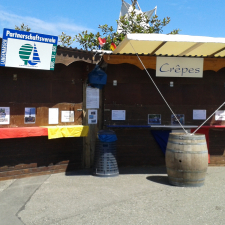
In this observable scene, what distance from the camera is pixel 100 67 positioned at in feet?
26.6

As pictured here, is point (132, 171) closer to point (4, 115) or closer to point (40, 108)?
point (40, 108)

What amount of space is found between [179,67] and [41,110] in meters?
3.76

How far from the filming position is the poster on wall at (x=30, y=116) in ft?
22.7

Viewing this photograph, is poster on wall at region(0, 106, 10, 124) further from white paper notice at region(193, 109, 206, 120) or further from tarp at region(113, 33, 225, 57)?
white paper notice at region(193, 109, 206, 120)

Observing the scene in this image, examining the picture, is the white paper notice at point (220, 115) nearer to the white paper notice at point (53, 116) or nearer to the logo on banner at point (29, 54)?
the white paper notice at point (53, 116)

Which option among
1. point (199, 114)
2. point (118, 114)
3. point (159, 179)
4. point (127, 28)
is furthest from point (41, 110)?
point (127, 28)

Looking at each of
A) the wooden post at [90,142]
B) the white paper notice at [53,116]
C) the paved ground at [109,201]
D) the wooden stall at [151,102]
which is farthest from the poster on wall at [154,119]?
the white paper notice at [53,116]

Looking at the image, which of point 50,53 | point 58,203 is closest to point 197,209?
point 58,203

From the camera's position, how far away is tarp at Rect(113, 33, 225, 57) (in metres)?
6.27

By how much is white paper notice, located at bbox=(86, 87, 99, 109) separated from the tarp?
1185 mm

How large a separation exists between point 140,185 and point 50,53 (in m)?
3.55

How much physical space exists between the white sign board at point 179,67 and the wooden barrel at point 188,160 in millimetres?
2272

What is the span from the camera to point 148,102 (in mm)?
8062

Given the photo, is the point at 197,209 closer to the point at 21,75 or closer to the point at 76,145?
the point at 76,145
